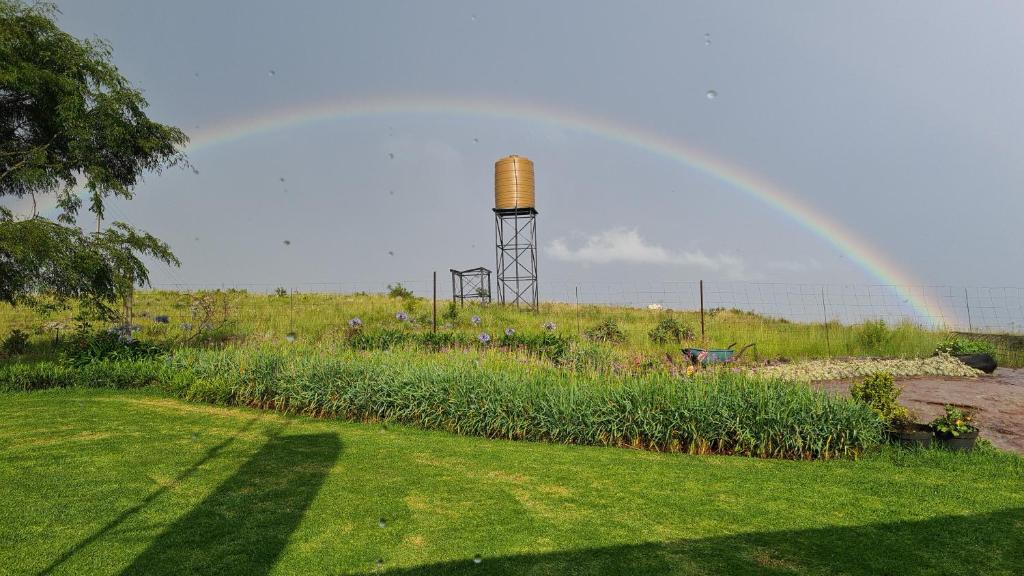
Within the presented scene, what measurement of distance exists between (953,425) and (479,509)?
5.05m

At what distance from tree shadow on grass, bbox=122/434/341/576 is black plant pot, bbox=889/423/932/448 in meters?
5.65

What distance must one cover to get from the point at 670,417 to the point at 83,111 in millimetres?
12746

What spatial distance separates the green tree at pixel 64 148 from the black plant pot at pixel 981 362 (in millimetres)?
16327

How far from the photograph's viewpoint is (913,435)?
20.4ft

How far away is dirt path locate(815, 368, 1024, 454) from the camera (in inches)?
277

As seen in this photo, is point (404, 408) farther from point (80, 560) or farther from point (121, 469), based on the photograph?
point (80, 560)

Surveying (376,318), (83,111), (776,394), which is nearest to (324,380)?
(776,394)

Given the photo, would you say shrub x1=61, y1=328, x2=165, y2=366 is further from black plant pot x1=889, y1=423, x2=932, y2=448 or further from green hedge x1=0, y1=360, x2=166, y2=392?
black plant pot x1=889, y1=423, x2=932, y2=448

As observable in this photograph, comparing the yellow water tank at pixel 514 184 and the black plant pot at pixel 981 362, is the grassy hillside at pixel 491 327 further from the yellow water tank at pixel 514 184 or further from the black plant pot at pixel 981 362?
the yellow water tank at pixel 514 184

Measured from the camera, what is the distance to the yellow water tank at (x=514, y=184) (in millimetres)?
24094

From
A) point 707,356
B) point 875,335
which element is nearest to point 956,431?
point 707,356

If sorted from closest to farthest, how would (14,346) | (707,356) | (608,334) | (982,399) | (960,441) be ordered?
(960,441), (982,399), (707,356), (14,346), (608,334)

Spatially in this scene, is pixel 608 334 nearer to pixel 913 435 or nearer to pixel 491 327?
pixel 491 327

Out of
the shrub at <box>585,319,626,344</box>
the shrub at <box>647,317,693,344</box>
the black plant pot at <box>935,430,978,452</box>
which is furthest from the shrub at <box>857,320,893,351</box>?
the black plant pot at <box>935,430,978,452</box>
